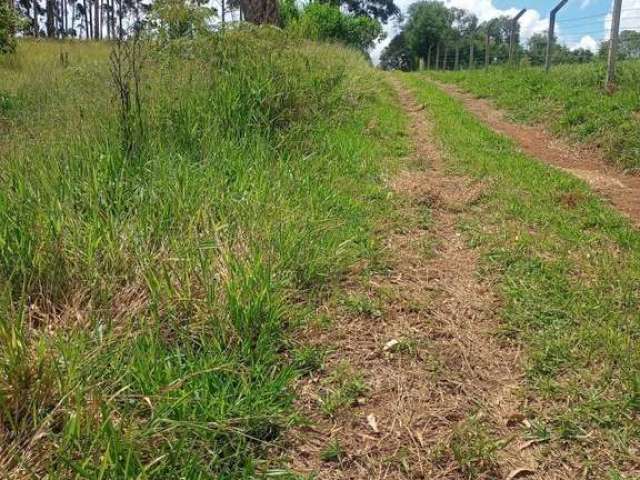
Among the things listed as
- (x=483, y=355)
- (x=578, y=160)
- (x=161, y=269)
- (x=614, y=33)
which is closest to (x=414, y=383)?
(x=483, y=355)

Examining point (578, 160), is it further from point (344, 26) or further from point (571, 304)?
point (344, 26)

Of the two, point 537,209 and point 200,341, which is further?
point 537,209

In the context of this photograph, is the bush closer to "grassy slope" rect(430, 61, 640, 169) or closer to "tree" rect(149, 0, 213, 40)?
"grassy slope" rect(430, 61, 640, 169)

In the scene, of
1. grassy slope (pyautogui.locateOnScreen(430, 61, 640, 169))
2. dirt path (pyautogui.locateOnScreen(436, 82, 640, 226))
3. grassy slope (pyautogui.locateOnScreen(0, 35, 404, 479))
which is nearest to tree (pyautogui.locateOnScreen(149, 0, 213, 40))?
grassy slope (pyautogui.locateOnScreen(0, 35, 404, 479))

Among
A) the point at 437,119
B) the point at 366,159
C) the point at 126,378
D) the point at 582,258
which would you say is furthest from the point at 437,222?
the point at 437,119

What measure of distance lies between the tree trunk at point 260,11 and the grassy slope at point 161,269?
14.3ft

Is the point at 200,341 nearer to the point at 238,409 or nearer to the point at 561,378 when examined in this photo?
the point at 238,409

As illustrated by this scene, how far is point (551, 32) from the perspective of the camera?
397 inches

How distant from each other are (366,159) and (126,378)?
11.6 ft

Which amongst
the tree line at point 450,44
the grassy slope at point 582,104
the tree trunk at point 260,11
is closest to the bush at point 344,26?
the tree line at point 450,44

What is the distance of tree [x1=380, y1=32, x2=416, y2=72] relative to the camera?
42469 mm

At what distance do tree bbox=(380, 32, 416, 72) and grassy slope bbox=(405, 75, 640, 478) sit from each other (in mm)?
40448

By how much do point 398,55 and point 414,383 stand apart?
4778 cm

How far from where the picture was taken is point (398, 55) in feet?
150
